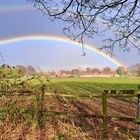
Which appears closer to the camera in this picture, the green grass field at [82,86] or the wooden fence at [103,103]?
the wooden fence at [103,103]

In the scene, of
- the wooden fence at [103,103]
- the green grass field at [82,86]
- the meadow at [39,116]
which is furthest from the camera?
the green grass field at [82,86]

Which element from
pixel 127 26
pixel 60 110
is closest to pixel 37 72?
pixel 60 110

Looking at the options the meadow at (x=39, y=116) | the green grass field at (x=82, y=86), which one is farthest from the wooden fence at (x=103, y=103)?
the green grass field at (x=82, y=86)

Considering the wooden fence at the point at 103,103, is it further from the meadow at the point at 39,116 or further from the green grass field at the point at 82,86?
the green grass field at the point at 82,86

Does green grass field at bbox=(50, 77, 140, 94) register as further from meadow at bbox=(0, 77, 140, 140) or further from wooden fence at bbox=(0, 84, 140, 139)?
wooden fence at bbox=(0, 84, 140, 139)

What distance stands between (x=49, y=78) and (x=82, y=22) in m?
1.44

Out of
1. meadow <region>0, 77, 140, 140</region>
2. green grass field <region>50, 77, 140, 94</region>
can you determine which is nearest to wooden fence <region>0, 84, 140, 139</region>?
meadow <region>0, 77, 140, 140</region>

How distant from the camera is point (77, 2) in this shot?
871 cm

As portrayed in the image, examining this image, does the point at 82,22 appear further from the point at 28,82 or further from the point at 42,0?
the point at 28,82

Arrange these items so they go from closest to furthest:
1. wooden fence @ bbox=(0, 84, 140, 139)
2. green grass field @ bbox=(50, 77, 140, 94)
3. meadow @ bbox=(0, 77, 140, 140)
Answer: meadow @ bbox=(0, 77, 140, 140), wooden fence @ bbox=(0, 84, 140, 139), green grass field @ bbox=(50, 77, 140, 94)

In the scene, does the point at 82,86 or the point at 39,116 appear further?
the point at 82,86

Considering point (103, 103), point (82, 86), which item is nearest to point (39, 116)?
point (103, 103)

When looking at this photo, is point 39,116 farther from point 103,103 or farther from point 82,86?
point 82,86

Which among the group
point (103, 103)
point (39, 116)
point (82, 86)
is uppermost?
point (103, 103)
